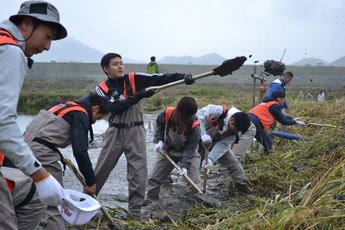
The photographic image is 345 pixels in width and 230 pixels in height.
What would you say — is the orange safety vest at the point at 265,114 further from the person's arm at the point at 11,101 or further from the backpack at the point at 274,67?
the person's arm at the point at 11,101

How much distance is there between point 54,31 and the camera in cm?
255

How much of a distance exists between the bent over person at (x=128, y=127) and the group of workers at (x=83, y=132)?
1 cm

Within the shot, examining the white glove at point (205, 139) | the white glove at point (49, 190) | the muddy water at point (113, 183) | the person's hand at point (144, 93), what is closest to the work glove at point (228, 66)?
the person's hand at point (144, 93)

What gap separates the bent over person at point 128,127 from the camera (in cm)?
486

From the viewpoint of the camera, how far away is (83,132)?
133 inches

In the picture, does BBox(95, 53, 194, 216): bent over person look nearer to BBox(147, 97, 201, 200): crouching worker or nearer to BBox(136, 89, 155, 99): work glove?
BBox(136, 89, 155, 99): work glove

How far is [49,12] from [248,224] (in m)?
2.15

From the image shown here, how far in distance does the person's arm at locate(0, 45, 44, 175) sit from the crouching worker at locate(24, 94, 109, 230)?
1178 mm

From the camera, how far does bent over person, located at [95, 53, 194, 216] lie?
4.86 m

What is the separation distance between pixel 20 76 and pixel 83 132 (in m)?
1.23

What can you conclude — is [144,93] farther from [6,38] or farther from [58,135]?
[6,38]

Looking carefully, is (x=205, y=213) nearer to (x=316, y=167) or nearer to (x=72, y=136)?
(x=72, y=136)

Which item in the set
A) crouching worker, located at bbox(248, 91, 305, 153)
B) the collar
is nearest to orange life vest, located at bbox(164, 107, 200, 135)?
crouching worker, located at bbox(248, 91, 305, 153)

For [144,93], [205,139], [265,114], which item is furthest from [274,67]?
[144,93]
